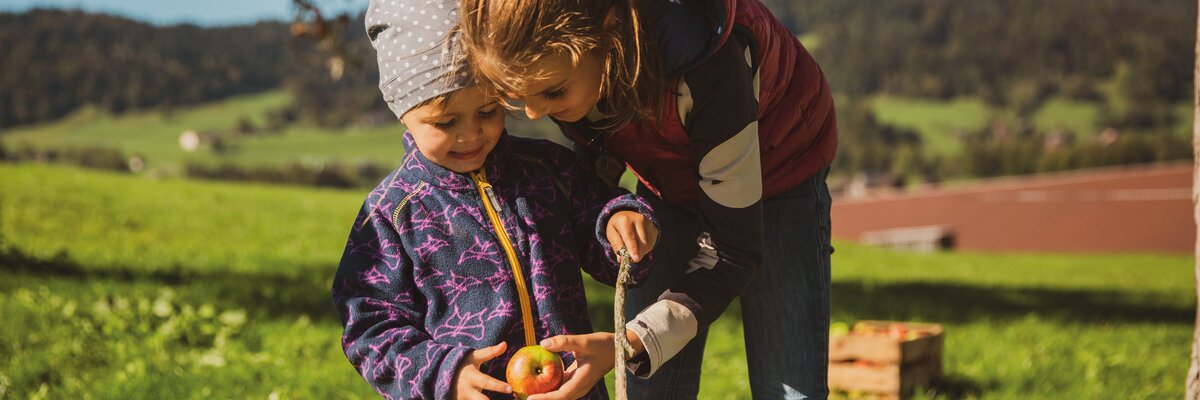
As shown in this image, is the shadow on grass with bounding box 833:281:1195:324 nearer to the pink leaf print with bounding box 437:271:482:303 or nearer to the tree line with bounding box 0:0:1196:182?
the pink leaf print with bounding box 437:271:482:303

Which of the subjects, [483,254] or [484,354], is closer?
[484,354]

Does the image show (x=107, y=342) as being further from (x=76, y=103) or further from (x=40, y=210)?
(x=76, y=103)

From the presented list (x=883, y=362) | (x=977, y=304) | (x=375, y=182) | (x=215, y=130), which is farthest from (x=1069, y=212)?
(x=215, y=130)

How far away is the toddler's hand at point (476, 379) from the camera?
5.78 feet

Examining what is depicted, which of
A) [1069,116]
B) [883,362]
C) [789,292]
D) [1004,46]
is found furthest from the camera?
[1004,46]

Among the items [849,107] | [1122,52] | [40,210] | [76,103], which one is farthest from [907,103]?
[40,210]

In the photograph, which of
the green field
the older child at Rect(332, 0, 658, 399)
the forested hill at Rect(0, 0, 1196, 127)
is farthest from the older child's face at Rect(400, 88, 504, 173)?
the forested hill at Rect(0, 0, 1196, 127)

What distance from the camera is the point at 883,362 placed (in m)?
4.10

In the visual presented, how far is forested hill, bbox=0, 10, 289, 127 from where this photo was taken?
77125 mm

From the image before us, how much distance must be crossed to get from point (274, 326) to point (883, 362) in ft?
10.1

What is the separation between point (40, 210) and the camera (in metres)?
11.0

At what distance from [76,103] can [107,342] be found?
86.4m

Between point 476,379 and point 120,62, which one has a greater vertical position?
point 476,379

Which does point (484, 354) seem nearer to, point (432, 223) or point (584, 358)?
point (584, 358)
